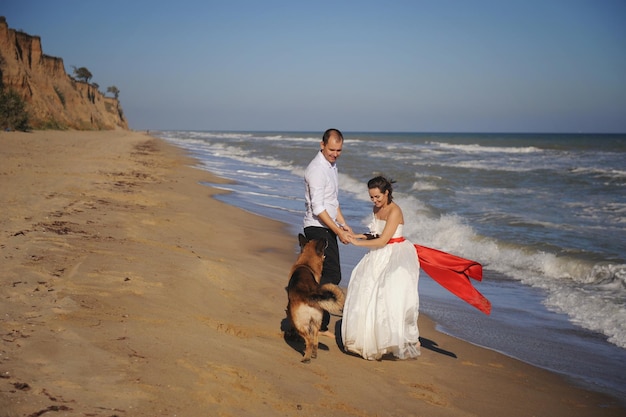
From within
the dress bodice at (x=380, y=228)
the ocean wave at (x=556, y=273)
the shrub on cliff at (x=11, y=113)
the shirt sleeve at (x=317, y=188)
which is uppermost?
the shrub on cliff at (x=11, y=113)

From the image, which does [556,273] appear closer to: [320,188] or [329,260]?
[329,260]

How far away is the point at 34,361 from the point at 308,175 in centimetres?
304

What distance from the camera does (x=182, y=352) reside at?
4.21 meters

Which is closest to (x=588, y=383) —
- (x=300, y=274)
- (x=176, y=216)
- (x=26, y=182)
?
(x=300, y=274)

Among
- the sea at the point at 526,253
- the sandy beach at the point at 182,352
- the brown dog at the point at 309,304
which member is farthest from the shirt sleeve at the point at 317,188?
the sea at the point at 526,253

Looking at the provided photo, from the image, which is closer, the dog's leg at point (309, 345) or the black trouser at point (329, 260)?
the dog's leg at point (309, 345)

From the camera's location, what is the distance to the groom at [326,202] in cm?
544

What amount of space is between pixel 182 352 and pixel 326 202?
2.19m

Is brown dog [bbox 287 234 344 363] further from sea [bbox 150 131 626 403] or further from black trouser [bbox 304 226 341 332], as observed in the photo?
sea [bbox 150 131 626 403]

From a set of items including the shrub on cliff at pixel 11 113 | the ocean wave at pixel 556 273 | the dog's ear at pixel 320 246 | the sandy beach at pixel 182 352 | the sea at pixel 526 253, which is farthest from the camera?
the shrub on cliff at pixel 11 113

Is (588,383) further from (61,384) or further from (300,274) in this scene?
(61,384)

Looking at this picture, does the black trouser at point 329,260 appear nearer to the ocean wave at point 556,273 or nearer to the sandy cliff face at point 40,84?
the ocean wave at point 556,273

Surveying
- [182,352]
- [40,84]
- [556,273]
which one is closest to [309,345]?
[182,352]

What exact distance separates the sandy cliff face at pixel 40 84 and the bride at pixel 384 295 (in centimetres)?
4721
